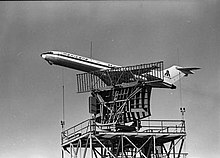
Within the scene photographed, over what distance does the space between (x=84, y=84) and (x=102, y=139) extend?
20.8 ft

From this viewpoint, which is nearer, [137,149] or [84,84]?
[137,149]

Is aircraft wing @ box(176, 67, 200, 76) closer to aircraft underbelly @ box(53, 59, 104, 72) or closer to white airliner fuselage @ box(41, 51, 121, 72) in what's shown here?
white airliner fuselage @ box(41, 51, 121, 72)

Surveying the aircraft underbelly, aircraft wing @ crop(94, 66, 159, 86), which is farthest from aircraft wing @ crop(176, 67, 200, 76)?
the aircraft underbelly

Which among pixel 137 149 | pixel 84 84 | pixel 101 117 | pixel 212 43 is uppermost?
pixel 212 43

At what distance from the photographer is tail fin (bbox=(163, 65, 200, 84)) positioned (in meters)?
63.3

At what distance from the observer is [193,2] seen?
5297cm

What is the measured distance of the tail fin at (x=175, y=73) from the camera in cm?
6328

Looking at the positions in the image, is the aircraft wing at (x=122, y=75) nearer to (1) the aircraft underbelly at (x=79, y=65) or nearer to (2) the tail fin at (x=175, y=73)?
(1) the aircraft underbelly at (x=79, y=65)

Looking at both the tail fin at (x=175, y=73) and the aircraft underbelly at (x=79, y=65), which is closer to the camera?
the aircraft underbelly at (x=79, y=65)

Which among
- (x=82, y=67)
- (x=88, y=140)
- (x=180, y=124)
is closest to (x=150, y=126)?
(x=180, y=124)

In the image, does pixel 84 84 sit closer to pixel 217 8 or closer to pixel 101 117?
pixel 101 117

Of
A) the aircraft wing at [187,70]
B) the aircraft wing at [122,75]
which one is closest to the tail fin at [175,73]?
the aircraft wing at [187,70]

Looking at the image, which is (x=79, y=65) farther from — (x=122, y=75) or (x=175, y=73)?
(x=175, y=73)

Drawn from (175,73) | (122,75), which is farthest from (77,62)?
(175,73)
